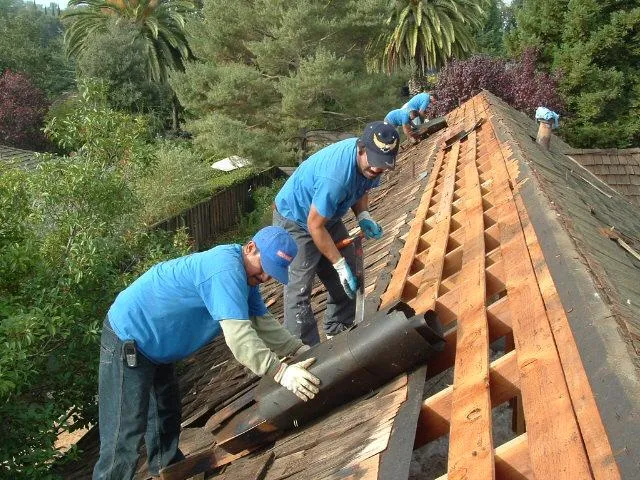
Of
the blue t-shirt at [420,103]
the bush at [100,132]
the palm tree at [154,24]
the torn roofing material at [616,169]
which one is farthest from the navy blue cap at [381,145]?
the palm tree at [154,24]

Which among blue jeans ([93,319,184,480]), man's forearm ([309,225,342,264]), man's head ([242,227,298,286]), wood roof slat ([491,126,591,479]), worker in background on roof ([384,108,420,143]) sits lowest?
blue jeans ([93,319,184,480])

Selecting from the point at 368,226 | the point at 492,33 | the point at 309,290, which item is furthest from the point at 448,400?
the point at 492,33

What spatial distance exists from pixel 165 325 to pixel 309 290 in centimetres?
128

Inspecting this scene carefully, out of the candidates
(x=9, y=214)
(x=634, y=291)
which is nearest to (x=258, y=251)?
(x=634, y=291)

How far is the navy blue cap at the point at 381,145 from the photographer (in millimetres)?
3812

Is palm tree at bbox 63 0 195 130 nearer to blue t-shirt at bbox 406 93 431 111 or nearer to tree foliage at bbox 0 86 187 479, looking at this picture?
blue t-shirt at bbox 406 93 431 111

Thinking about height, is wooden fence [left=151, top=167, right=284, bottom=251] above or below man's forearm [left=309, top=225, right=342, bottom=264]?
below

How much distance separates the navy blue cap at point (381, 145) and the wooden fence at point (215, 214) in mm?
12602

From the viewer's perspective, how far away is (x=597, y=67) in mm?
17203

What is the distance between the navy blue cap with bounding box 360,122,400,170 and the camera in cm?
381

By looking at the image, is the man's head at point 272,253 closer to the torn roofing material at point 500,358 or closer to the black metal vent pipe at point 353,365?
the black metal vent pipe at point 353,365

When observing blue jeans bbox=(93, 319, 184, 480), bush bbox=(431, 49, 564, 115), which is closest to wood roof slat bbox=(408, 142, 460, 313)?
blue jeans bbox=(93, 319, 184, 480)

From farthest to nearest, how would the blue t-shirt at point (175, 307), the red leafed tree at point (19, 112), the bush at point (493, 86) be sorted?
the red leafed tree at point (19, 112) < the bush at point (493, 86) < the blue t-shirt at point (175, 307)

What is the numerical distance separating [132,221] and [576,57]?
14.8 metres
